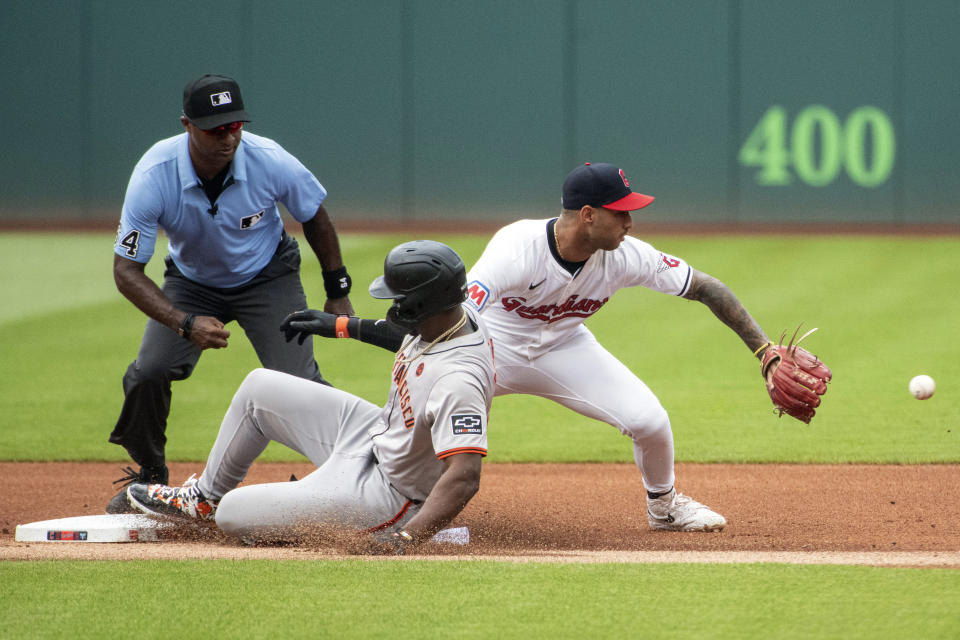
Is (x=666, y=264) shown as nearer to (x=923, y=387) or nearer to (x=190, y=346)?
(x=923, y=387)

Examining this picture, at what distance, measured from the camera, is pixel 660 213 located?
62.8 ft

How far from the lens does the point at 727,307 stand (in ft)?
17.8

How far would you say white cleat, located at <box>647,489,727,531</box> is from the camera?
17.8 ft

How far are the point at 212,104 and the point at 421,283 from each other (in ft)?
5.25

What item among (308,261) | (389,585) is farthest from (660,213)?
(389,585)

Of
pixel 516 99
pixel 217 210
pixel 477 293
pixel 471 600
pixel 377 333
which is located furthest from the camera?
pixel 516 99

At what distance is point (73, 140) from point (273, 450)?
13.1m

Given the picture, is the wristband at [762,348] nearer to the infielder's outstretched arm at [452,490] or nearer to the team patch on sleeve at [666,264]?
the team patch on sleeve at [666,264]

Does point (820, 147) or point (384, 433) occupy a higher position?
point (384, 433)

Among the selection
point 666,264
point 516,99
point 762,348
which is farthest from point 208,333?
point 516,99

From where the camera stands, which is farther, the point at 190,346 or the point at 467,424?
the point at 190,346

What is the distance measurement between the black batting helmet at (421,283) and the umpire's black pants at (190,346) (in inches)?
57.2

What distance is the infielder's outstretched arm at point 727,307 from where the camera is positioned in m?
5.39

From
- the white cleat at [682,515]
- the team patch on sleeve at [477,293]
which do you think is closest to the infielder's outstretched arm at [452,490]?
the team patch on sleeve at [477,293]
